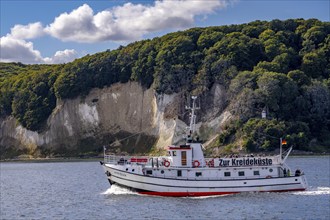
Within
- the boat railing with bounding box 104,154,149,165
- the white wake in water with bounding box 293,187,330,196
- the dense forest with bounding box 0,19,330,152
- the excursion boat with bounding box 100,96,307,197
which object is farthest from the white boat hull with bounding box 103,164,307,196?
the dense forest with bounding box 0,19,330,152

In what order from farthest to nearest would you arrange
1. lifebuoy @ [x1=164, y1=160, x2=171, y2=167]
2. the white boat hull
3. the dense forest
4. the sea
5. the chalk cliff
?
1. the chalk cliff
2. the dense forest
3. lifebuoy @ [x1=164, y1=160, x2=171, y2=167]
4. the white boat hull
5. the sea

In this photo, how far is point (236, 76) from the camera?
422ft

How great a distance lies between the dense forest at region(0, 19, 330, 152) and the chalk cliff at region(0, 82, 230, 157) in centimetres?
230

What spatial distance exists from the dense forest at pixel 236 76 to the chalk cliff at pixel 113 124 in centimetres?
230

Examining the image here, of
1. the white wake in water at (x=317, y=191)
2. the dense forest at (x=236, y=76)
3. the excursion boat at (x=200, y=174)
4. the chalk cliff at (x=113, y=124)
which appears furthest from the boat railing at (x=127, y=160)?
the chalk cliff at (x=113, y=124)

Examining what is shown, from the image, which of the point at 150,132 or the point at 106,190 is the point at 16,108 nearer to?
the point at 150,132

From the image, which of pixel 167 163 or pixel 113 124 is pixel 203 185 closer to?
pixel 167 163

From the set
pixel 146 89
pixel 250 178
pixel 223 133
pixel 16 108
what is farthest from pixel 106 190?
pixel 16 108

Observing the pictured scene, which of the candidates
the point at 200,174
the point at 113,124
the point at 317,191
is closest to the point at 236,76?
the point at 113,124

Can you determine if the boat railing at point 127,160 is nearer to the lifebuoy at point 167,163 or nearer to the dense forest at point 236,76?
the lifebuoy at point 167,163

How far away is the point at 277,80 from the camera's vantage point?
4820 inches

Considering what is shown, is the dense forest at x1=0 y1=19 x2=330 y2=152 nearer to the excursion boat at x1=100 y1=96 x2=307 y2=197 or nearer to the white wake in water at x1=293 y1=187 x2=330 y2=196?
the white wake in water at x1=293 y1=187 x2=330 y2=196

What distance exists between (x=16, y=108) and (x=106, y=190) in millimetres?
95573

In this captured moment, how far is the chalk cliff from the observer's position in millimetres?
131125
